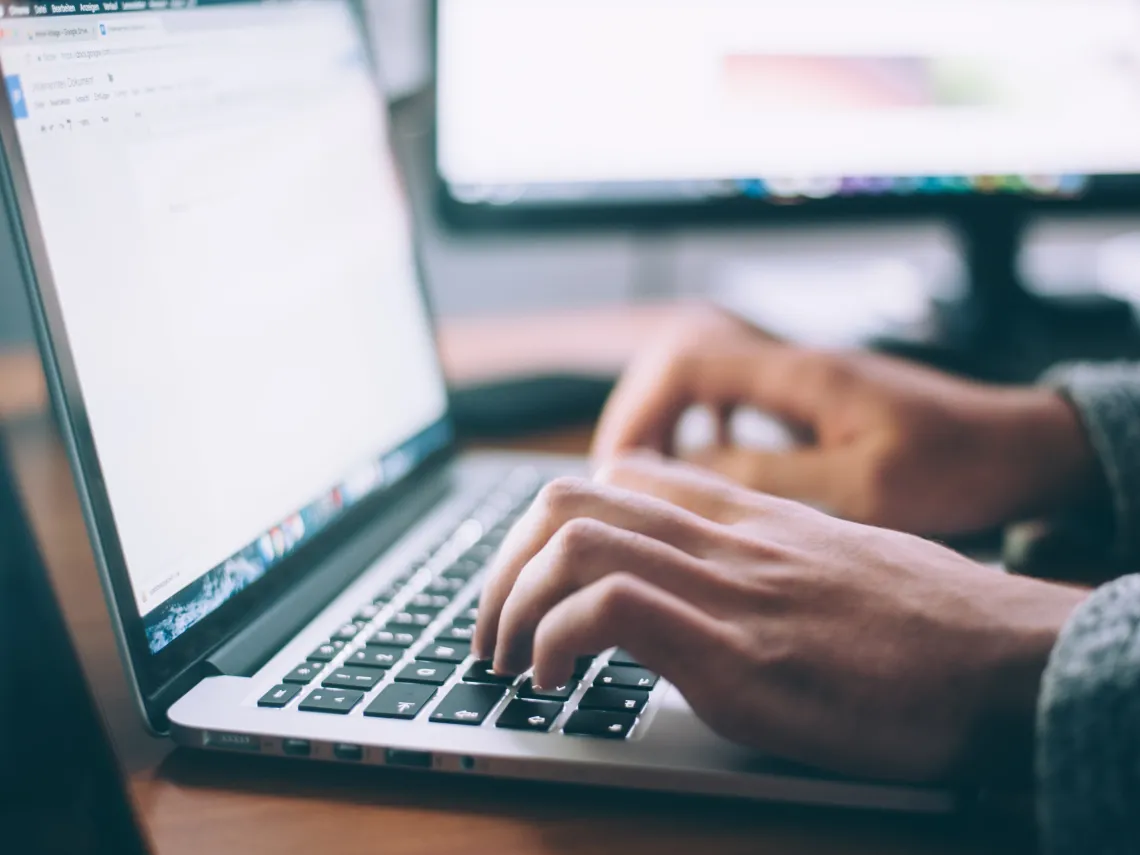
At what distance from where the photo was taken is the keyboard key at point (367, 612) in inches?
18.4

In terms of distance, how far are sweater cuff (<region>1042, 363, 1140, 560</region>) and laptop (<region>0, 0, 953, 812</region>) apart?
0.26m

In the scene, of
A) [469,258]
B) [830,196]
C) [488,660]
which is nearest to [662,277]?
[469,258]

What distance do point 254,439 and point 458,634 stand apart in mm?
131

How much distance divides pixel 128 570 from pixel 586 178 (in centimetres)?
54

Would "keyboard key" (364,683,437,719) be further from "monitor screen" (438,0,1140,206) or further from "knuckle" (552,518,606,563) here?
"monitor screen" (438,0,1140,206)

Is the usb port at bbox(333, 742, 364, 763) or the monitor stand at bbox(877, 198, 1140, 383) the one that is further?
the monitor stand at bbox(877, 198, 1140, 383)

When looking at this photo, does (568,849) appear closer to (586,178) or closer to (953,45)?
(586,178)

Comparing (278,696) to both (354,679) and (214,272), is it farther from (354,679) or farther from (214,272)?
(214,272)

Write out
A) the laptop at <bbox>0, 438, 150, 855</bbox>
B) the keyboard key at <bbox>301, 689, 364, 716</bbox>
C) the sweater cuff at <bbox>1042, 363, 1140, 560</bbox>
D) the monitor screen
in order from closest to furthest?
1. the laptop at <bbox>0, 438, 150, 855</bbox>
2. the keyboard key at <bbox>301, 689, 364, 716</bbox>
3. the sweater cuff at <bbox>1042, 363, 1140, 560</bbox>
4. the monitor screen

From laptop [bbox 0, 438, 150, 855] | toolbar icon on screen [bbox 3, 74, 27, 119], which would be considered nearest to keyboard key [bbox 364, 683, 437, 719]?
laptop [bbox 0, 438, 150, 855]

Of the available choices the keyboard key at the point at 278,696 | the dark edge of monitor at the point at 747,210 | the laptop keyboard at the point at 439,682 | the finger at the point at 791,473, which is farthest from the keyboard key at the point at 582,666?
the dark edge of monitor at the point at 747,210

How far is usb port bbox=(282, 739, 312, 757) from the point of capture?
38 cm

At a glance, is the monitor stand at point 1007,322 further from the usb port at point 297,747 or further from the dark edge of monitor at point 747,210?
the usb port at point 297,747

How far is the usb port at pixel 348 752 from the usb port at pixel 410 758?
1 cm
